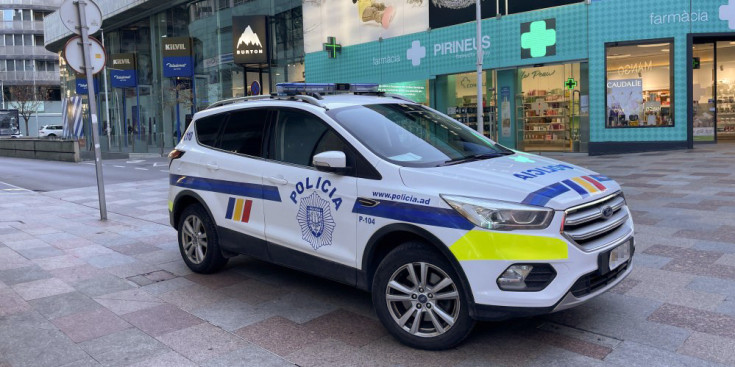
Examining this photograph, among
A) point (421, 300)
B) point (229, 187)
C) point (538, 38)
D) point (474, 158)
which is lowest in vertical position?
point (421, 300)

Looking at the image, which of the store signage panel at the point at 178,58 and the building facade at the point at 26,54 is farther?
the building facade at the point at 26,54

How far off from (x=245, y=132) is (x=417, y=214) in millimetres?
2339

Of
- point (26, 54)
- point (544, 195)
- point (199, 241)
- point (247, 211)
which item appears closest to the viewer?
point (544, 195)

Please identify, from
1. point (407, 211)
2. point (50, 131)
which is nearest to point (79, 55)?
point (407, 211)

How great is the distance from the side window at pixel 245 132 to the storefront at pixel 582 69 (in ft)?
50.3

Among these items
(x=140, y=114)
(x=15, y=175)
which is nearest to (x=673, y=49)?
(x=15, y=175)

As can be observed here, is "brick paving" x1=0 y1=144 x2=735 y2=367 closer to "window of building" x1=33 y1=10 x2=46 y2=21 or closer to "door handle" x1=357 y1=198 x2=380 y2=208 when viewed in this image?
"door handle" x1=357 y1=198 x2=380 y2=208

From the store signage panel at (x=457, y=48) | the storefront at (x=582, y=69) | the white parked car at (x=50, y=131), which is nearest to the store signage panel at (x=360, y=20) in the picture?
the storefront at (x=582, y=69)

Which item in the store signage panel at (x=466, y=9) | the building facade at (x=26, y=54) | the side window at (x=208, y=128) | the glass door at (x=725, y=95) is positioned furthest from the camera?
the building facade at (x=26, y=54)

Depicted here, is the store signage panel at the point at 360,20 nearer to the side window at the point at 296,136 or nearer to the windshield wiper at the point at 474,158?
the side window at the point at 296,136

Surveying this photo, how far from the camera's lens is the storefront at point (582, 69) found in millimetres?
17344

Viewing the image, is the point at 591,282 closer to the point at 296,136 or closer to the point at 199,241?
the point at 296,136

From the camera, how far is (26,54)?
7656 cm

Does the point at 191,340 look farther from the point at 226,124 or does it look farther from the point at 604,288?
the point at 604,288
